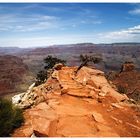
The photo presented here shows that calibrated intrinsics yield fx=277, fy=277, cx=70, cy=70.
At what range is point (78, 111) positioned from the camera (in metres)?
7.46

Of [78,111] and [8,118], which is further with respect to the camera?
[78,111]

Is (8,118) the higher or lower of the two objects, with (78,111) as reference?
higher

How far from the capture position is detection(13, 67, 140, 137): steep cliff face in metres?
6.20

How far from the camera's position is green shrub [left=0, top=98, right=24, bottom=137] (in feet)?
19.2

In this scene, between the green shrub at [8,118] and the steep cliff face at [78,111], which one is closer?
the green shrub at [8,118]

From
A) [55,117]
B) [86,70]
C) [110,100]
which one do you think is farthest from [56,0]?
[86,70]

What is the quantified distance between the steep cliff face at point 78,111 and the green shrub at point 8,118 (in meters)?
0.15

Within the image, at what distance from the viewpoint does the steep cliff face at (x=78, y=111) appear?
6195 millimetres

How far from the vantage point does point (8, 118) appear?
6.11 m

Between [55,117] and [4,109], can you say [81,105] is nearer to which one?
[55,117]

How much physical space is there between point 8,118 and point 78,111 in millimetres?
2087

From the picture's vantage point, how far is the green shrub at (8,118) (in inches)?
231

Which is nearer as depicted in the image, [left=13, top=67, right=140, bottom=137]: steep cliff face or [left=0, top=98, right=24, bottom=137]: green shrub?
[left=0, top=98, right=24, bottom=137]: green shrub

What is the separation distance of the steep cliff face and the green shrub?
0.15m
